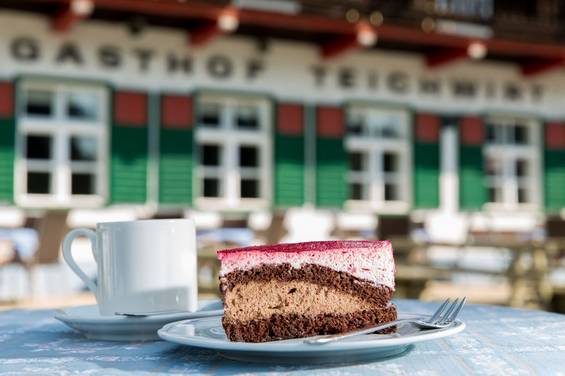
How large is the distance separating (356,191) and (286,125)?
4.49ft

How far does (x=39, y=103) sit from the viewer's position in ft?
28.1

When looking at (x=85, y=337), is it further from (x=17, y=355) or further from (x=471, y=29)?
(x=471, y=29)

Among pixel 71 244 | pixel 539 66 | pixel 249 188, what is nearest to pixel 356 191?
pixel 249 188

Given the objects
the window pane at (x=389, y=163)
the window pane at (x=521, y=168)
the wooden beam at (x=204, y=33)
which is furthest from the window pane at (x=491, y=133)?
the wooden beam at (x=204, y=33)

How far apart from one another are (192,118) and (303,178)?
1489mm

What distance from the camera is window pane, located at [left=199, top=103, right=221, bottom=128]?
9391 millimetres

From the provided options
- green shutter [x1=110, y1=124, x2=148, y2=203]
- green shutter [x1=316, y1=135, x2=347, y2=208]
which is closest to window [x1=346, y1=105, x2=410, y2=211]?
green shutter [x1=316, y1=135, x2=347, y2=208]

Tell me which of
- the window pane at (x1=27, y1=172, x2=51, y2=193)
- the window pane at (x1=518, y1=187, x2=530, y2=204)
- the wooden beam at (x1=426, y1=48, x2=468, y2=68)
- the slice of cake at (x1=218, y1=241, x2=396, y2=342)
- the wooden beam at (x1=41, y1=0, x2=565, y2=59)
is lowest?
the slice of cake at (x1=218, y1=241, x2=396, y2=342)

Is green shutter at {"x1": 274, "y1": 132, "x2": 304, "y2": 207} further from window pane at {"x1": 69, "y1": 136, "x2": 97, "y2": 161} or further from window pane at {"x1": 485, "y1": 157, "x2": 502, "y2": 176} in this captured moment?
window pane at {"x1": 485, "y1": 157, "x2": 502, "y2": 176}

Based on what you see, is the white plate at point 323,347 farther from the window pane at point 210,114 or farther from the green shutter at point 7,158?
the window pane at point 210,114

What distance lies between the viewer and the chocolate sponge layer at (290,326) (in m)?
1.07

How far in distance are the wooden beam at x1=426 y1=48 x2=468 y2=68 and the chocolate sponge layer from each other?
31.0ft

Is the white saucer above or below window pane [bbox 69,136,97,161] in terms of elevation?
below

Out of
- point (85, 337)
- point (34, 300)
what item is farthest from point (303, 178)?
point (85, 337)
